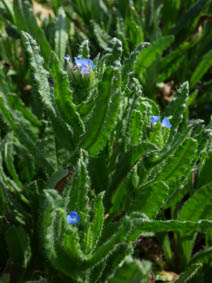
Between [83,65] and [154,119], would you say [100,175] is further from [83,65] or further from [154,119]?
[83,65]

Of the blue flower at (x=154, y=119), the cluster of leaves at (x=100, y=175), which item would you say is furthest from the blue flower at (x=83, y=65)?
the blue flower at (x=154, y=119)

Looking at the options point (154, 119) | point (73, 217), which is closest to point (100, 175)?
point (154, 119)

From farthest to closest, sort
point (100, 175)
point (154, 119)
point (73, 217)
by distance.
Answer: point (100, 175) → point (154, 119) → point (73, 217)

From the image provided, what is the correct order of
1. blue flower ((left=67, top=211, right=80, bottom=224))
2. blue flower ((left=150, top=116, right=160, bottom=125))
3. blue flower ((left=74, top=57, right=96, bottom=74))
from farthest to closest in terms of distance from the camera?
blue flower ((left=150, top=116, right=160, bottom=125)), blue flower ((left=74, top=57, right=96, bottom=74)), blue flower ((left=67, top=211, right=80, bottom=224))

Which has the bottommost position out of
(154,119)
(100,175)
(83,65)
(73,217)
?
(73,217)

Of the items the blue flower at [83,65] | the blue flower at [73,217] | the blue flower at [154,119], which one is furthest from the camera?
the blue flower at [154,119]

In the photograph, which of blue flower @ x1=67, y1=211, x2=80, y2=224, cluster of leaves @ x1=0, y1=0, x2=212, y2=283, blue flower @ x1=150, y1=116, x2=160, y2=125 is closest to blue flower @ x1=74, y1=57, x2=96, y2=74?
cluster of leaves @ x1=0, y1=0, x2=212, y2=283

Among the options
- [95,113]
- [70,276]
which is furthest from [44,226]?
[95,113]

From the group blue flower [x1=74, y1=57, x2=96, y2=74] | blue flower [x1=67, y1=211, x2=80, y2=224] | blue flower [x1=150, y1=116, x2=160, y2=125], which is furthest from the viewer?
blue flower [x1=150, y1=116, x2=160, y2=125]

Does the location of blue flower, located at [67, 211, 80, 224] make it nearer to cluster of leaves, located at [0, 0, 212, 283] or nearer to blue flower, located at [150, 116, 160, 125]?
cluster of leaves, located at [0, 0, 212, 283]

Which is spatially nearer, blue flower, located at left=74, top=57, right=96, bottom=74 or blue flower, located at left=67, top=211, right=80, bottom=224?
blue flower, located at left=67, top=211, right=80, bottom=224

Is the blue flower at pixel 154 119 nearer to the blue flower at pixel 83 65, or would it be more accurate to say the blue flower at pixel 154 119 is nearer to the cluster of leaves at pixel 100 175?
the cluster of leaves at pixel 100 175

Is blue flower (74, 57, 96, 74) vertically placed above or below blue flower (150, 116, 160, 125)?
above
